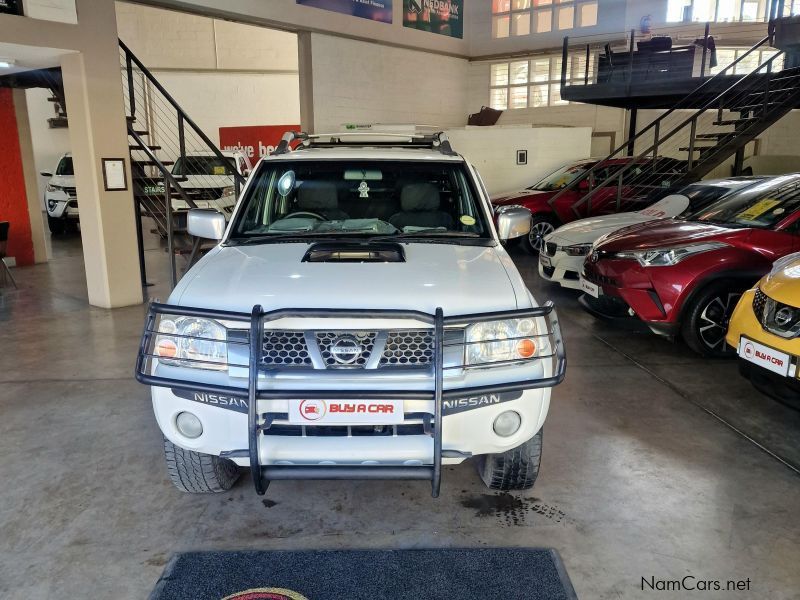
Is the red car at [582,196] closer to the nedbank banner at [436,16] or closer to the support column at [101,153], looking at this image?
the support column at [101,153]

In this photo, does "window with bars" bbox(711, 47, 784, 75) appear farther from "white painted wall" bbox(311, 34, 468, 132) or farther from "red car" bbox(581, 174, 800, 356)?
"red car" bbox(581, 174, 800, 356)

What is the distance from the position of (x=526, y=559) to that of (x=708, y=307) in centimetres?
322

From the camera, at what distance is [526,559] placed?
103 inches

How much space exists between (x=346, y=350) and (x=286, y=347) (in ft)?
0.79

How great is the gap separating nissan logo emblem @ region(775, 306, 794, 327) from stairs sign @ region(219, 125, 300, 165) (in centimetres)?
1416

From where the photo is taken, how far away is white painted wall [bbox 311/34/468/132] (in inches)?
529

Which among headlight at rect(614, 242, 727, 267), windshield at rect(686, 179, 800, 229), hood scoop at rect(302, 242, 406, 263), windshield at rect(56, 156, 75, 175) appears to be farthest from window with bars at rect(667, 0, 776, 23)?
hood scoop at rect(302, 242, 406, 263)

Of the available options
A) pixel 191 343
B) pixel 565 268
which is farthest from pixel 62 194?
pixel 191 343

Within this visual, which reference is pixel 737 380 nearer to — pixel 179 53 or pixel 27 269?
pixel 27 269

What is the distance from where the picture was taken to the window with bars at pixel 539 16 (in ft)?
52.5

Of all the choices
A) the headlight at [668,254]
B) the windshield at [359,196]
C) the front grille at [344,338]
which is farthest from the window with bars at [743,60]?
the front grille at [344,338]

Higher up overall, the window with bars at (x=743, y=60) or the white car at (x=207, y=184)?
the window with bars at (x=743, y=60)

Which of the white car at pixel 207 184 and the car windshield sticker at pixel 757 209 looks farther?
the white car at pixel 207 184

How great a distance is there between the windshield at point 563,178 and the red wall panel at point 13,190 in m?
8.26
